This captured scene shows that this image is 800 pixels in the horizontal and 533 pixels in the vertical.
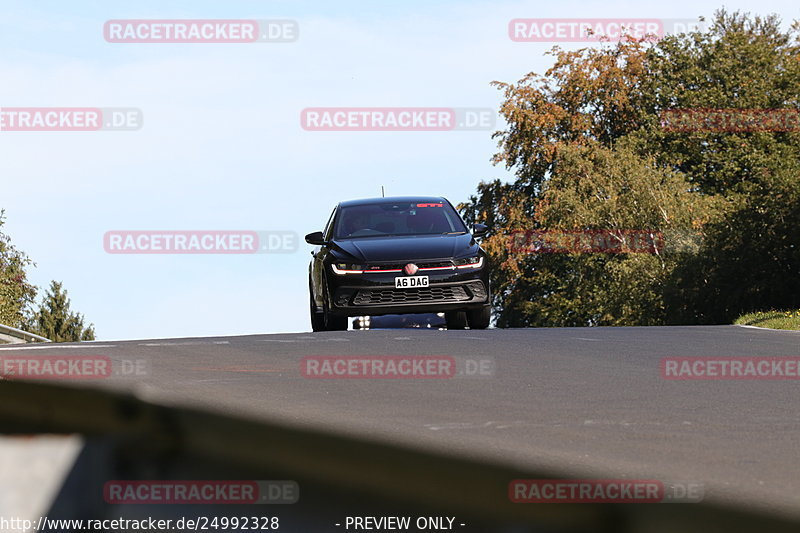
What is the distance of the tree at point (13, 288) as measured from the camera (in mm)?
61750

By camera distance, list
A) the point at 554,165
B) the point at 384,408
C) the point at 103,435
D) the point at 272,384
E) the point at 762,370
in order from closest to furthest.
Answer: the point at 103,435, the point at 384,408, the point at 272,384, the point at 762,370, the point at 554,165

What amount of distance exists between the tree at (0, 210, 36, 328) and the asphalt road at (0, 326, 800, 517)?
48407mm

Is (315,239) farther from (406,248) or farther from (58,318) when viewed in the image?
(58,318)

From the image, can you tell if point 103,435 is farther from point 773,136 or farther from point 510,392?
point 773,136

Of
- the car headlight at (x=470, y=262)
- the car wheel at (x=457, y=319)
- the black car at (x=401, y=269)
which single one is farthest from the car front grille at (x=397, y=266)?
the car wheel at (x=457, y=319)

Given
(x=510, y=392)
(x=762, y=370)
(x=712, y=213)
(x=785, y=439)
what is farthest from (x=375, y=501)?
(x=712, y=213)

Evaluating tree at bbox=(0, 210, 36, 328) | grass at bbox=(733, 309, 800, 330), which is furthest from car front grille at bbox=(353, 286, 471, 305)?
tree at bbox=(0, 210, 36, 328)

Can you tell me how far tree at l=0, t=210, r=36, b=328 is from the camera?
61.8 metres

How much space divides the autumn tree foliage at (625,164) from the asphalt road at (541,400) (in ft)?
88.5

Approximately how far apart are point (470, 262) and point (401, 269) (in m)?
1.00

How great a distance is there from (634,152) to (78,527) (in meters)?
48.6

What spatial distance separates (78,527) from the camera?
5234mm

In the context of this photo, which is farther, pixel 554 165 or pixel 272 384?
pixel 554 165

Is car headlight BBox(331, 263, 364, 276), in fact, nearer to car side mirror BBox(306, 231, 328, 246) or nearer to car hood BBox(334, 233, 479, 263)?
car hood BBox(334, 233, 479, 263)
